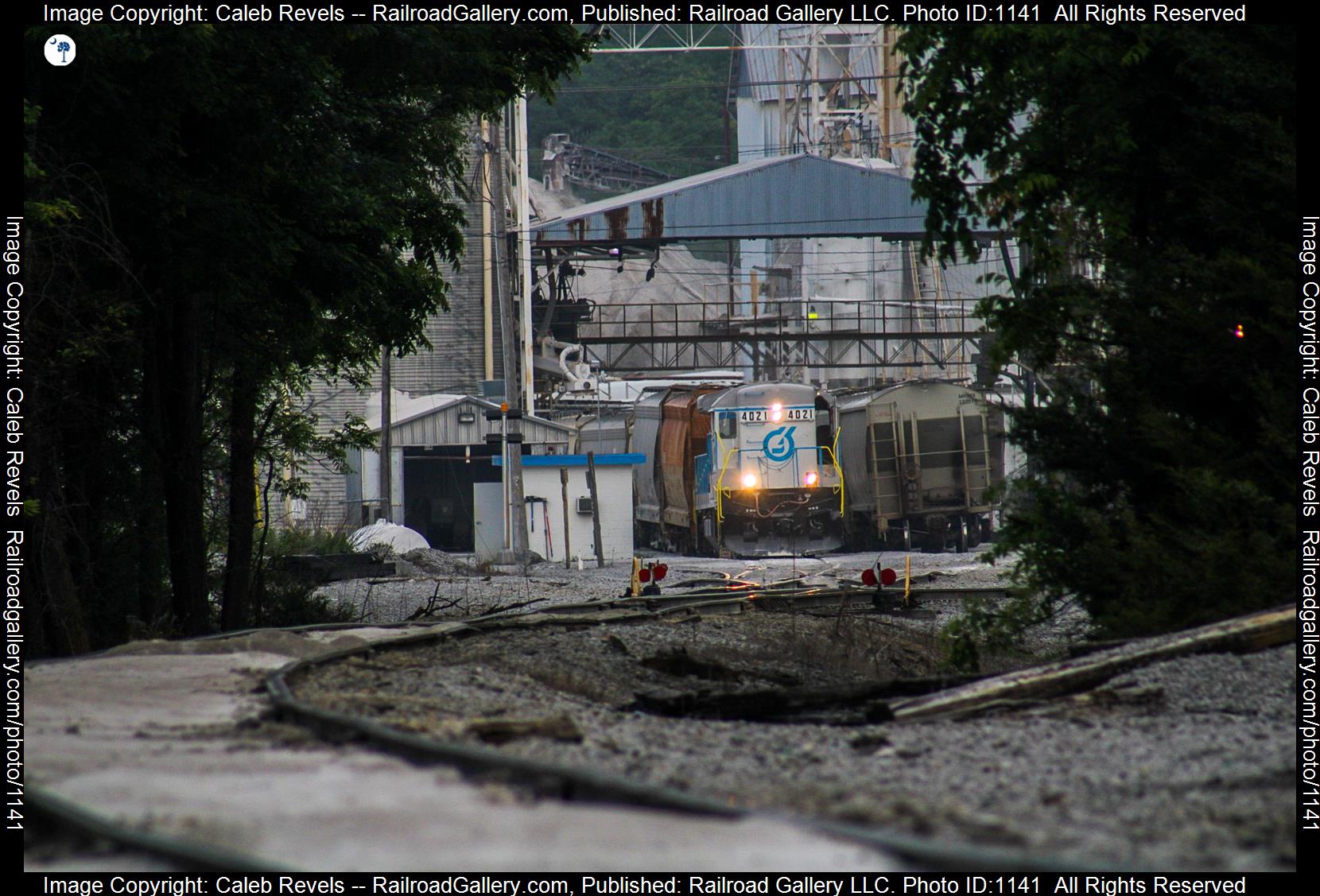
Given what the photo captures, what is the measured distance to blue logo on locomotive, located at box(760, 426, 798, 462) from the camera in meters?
30.9

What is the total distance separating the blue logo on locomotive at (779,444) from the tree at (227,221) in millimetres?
14958

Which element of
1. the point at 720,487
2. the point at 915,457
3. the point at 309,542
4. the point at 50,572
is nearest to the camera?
the point at 50,572

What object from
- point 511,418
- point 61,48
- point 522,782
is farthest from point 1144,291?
point 511,418

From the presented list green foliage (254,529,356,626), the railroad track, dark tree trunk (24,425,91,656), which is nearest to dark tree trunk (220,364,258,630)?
green foliage (254,529,356,626)

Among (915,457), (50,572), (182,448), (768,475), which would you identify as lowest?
(50,572)

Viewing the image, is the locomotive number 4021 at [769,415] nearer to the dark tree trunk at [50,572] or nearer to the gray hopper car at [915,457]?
the gray hopper car at [915,457]

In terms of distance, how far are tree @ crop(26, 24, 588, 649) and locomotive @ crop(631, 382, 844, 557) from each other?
14.4m

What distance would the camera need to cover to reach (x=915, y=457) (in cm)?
3456

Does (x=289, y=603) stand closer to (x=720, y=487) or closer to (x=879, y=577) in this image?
(x=879, y=577)

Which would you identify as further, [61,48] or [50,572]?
[50,572]

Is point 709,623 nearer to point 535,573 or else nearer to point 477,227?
point 535,573

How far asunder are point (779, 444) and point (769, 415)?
2.51ft

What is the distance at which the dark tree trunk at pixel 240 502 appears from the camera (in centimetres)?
1537
